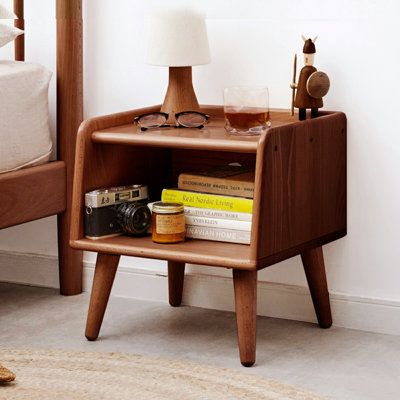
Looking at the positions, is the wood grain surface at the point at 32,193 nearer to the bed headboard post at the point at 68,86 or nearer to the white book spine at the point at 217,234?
the bed headboard post at the point at 68,86

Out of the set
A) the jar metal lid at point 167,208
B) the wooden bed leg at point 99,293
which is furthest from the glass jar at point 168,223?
the wooden bed leg at point 99,293

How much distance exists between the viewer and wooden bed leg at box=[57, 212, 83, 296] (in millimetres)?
2455

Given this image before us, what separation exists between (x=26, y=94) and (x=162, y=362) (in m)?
0.72

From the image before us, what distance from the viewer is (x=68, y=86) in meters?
2.39

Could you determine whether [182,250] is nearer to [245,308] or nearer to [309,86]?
[245,308]

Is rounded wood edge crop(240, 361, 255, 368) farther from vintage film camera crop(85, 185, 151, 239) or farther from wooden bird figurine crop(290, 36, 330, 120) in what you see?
wooden bird figurine crop(290, 36, 330, 120)

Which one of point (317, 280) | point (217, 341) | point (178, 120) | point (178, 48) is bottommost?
point (217, 341)

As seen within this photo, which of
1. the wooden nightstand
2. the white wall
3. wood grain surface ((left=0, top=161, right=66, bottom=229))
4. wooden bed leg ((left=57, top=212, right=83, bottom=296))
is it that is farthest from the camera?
wooden bed leg ((left=57, top=212, right=83, bottom=296))

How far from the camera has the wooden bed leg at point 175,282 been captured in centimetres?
234

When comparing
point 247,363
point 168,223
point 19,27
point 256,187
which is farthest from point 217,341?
point 19,27

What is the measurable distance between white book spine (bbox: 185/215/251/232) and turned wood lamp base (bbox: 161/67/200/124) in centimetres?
23

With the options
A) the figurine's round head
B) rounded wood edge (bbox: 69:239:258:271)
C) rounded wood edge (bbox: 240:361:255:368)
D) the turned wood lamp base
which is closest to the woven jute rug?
rounded wood edge (bbox: 240:361:255:368)

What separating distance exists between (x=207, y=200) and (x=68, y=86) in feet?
1.77

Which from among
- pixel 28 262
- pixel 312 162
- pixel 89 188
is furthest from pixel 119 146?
pixel 28 262
